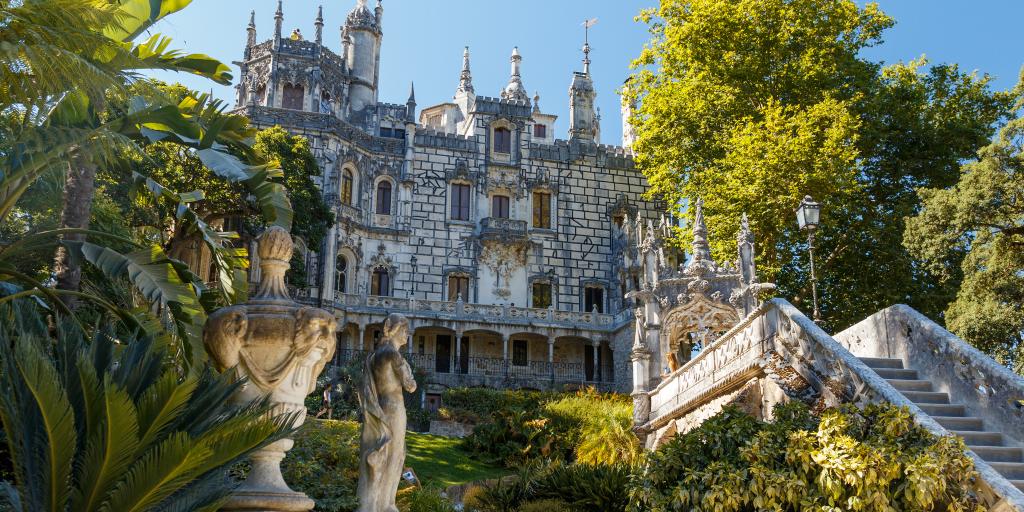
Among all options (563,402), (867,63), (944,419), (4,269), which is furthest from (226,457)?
(867,63)

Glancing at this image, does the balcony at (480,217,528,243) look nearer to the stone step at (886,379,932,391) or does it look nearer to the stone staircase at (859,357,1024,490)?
the stone staircase at (859,357,1024,490)

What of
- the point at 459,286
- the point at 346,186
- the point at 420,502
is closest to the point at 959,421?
the point at 420,502

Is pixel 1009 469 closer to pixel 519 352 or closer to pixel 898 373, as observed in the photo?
pixel 898 373

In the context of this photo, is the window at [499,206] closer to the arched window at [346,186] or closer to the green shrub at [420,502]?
the arched window at [346,186]

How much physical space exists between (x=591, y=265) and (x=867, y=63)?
14.8 metres

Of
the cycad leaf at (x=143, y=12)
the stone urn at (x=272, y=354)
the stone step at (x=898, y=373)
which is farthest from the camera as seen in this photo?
the stone step at (x=898, y=373)

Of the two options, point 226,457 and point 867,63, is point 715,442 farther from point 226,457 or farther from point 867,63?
point 867,63

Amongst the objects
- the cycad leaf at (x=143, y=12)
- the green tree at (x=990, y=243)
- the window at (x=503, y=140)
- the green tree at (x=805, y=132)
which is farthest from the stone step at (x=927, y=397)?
the window at (x=503, y=140)

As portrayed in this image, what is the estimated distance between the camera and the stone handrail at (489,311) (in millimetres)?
37831

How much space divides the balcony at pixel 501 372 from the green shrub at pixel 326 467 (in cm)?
1753

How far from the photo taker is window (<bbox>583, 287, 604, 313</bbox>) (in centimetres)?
4166

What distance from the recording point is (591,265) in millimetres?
42062

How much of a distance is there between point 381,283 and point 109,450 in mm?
33982

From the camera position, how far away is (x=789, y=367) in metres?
13.3
